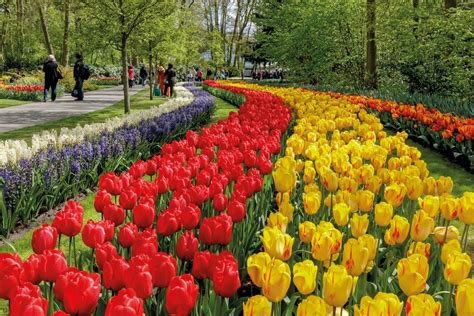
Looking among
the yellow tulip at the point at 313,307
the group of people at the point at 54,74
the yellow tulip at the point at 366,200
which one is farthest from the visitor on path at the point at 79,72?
the yellow tulip at the point at 313,307

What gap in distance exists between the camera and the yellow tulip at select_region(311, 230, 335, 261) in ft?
6.76

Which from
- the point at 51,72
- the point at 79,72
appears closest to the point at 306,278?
the point at 51,72

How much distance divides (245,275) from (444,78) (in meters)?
13.1

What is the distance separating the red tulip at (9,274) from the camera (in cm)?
174

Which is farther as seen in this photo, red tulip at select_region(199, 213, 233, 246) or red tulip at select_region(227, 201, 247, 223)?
red tulip at select_region(227, 201, 247, 223)

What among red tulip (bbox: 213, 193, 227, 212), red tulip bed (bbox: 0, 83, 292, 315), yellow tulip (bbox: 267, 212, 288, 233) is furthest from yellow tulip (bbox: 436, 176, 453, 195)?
red tulip (bbox: 213, 193, 227, 212)

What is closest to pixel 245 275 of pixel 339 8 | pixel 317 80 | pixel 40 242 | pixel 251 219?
pixel 251 219

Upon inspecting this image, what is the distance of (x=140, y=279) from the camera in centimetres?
174

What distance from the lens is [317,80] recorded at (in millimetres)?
26766

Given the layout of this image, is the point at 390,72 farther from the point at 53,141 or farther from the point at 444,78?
the point at 53,141

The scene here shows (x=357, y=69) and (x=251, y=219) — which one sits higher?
(x=357, y=69)

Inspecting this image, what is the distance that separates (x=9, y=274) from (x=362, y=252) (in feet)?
4.10

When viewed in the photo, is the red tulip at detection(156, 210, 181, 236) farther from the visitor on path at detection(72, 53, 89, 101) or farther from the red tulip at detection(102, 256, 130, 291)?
the visitor on path at detection(72, 53, 89, 101)

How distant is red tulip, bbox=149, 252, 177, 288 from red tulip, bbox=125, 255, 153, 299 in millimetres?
74
